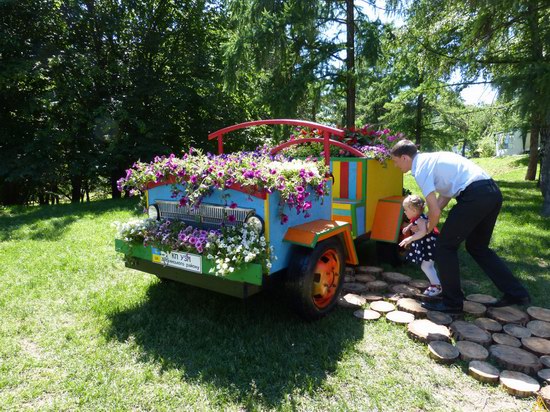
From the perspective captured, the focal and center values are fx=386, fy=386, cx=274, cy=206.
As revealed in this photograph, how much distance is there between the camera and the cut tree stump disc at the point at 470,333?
117 inches

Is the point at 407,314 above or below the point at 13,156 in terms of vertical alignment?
below

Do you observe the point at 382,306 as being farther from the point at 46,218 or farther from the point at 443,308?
the point at 46,218

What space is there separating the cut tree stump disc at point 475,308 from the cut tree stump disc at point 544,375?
834 millimetres

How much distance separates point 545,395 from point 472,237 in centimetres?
153

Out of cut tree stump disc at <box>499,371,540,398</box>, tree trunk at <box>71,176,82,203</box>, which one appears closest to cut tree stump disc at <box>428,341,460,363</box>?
cut tree stump disc at <box>499,371,540,398</box>

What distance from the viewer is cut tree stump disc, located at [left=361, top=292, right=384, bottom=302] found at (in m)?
3.77

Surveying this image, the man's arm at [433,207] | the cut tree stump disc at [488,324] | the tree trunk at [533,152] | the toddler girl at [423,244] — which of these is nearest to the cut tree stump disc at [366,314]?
the toddler girl at [423,244]

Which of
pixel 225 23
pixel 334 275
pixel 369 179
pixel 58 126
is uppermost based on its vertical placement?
pixel 225 23

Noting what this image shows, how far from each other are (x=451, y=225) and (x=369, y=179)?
1323 millimetres

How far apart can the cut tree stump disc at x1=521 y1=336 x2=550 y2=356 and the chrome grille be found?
2.30m

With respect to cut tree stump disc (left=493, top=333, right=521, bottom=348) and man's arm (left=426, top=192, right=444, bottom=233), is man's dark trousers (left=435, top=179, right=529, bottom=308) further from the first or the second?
cut tree stump disc (left=493, top=333, right=521, bottom=348)

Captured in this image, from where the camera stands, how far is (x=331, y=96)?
1058 cm

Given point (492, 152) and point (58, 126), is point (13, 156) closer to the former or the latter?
point (58, 126)

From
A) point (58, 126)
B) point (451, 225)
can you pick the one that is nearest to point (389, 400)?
point (451, 225)
